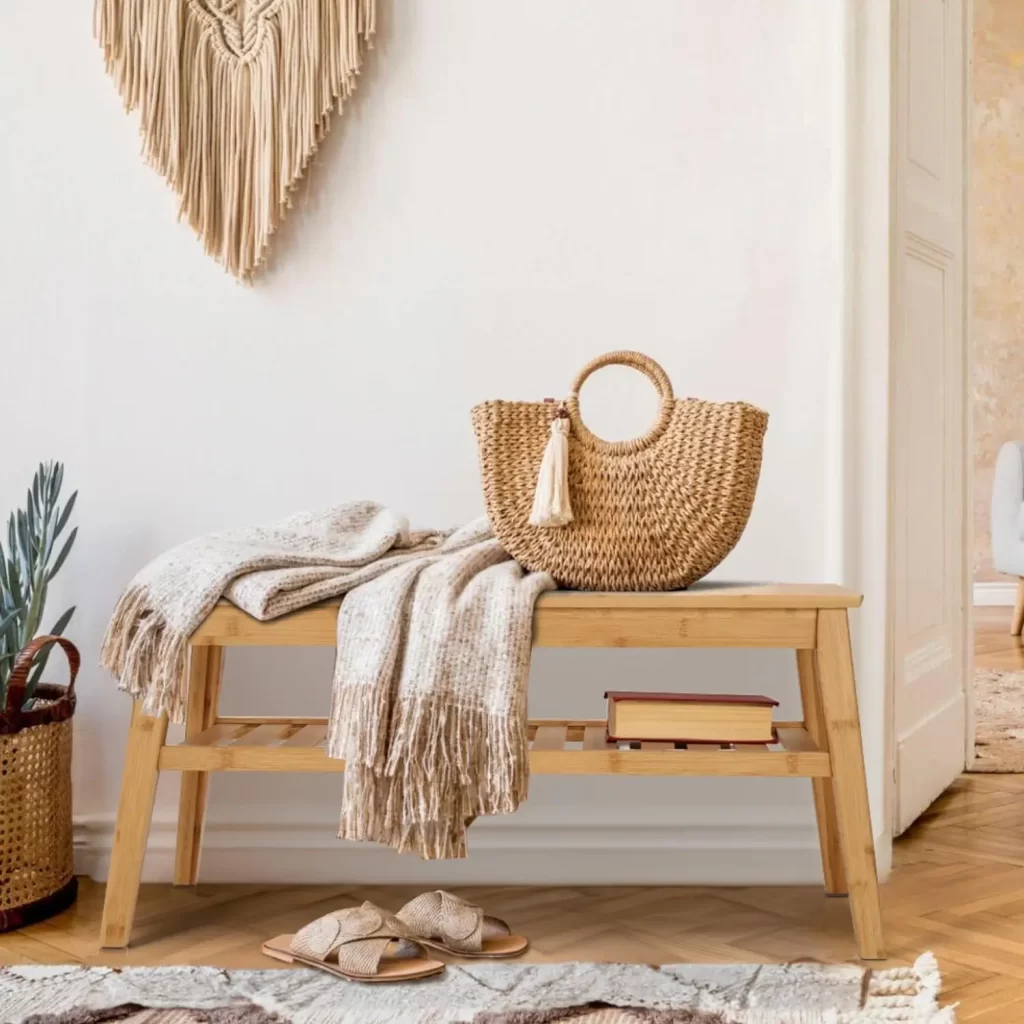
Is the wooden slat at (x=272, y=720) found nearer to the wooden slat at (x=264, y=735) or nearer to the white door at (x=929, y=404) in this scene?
the wooden slat at (x=264, y=735)

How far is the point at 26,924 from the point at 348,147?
125 cm

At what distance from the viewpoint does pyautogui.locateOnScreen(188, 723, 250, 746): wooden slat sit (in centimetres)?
175

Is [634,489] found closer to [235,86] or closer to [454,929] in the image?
Result: [454,929]

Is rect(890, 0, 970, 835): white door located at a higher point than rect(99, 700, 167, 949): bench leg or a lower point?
higher

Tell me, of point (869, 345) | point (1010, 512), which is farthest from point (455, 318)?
point (1010, 512)

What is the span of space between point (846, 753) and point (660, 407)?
0.50 meters

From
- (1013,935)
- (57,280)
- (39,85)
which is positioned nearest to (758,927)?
(1013,935)

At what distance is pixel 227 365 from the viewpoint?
203cm

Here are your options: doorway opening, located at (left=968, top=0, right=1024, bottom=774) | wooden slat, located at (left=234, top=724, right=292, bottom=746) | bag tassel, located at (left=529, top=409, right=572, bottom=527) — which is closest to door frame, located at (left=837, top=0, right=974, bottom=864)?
bag tassel, located at (left=529, top=409, right=572, bottom=527)

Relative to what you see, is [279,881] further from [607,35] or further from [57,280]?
[607,35]

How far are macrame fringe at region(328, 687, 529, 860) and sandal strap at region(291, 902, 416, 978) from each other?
12cm

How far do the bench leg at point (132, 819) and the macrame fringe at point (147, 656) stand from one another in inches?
1.4

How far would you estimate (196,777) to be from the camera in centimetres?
191

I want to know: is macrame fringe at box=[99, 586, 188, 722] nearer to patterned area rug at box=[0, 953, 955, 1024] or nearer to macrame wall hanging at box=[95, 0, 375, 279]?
patterned area rug at box=[0, 953, 955, 1024]
